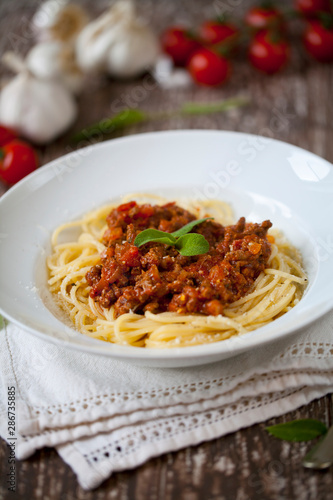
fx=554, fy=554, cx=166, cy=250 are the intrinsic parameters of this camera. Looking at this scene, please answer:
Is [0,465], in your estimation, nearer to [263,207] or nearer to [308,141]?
[263,207]

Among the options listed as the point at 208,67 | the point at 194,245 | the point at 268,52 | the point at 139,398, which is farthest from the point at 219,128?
the point at 139,398

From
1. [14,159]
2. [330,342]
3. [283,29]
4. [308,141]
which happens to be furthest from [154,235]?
[283,29]

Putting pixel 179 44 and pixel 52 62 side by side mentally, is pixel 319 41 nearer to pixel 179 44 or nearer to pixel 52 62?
pixel 179 44

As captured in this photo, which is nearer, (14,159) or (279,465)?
(279,465)

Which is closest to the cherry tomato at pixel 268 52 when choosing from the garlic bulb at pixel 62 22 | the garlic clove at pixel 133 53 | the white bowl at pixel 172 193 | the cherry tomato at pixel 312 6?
the cherry tomato at pixel 312 6

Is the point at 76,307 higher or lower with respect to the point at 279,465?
higher

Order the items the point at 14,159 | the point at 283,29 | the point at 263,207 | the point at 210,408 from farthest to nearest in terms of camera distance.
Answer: the point at 283,29
the point at 14,159
the point at 263,207
the point at 210,408

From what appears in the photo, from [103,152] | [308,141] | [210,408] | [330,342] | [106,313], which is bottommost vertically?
[308,141]
